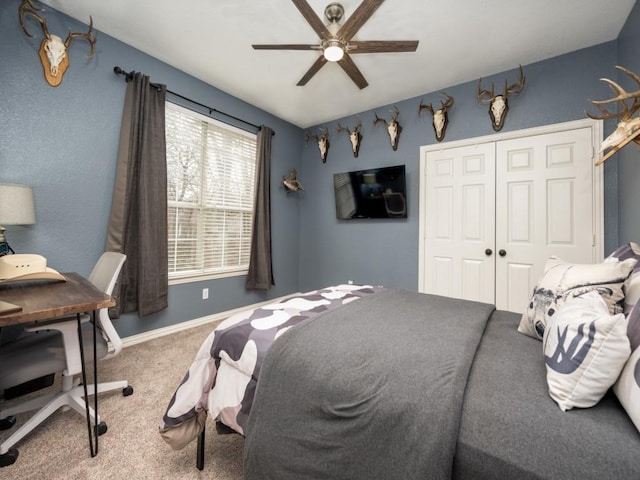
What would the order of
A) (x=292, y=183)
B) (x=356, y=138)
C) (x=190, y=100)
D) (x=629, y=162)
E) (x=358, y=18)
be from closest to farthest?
(x=358, y=18)
(x=629, y=162)
(x=190, y=100)
(x=356, y=138)
(x=292, y=183)

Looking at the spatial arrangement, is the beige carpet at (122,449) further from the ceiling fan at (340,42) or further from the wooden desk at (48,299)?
the ceiling fan at (340,42)

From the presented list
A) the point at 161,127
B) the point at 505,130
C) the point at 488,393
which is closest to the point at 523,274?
the point at 505,130

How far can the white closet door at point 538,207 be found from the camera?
260 cm

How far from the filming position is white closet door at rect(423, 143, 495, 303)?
3.05m

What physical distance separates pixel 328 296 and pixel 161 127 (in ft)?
7.77

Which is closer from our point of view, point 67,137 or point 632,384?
point 632,384

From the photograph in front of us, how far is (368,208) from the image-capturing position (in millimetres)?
3844

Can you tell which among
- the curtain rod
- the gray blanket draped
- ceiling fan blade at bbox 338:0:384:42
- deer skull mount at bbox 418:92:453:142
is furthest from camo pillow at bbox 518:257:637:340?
the curtain rod

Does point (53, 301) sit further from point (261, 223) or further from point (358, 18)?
point (261, 223)

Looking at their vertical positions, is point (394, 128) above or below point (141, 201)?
above

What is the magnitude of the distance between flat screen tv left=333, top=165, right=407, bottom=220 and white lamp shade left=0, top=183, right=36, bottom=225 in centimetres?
318

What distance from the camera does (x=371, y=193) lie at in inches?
150

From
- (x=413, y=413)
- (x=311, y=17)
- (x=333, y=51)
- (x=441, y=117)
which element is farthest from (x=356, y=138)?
(x=413, y=413)

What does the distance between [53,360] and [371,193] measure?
3.38 m
